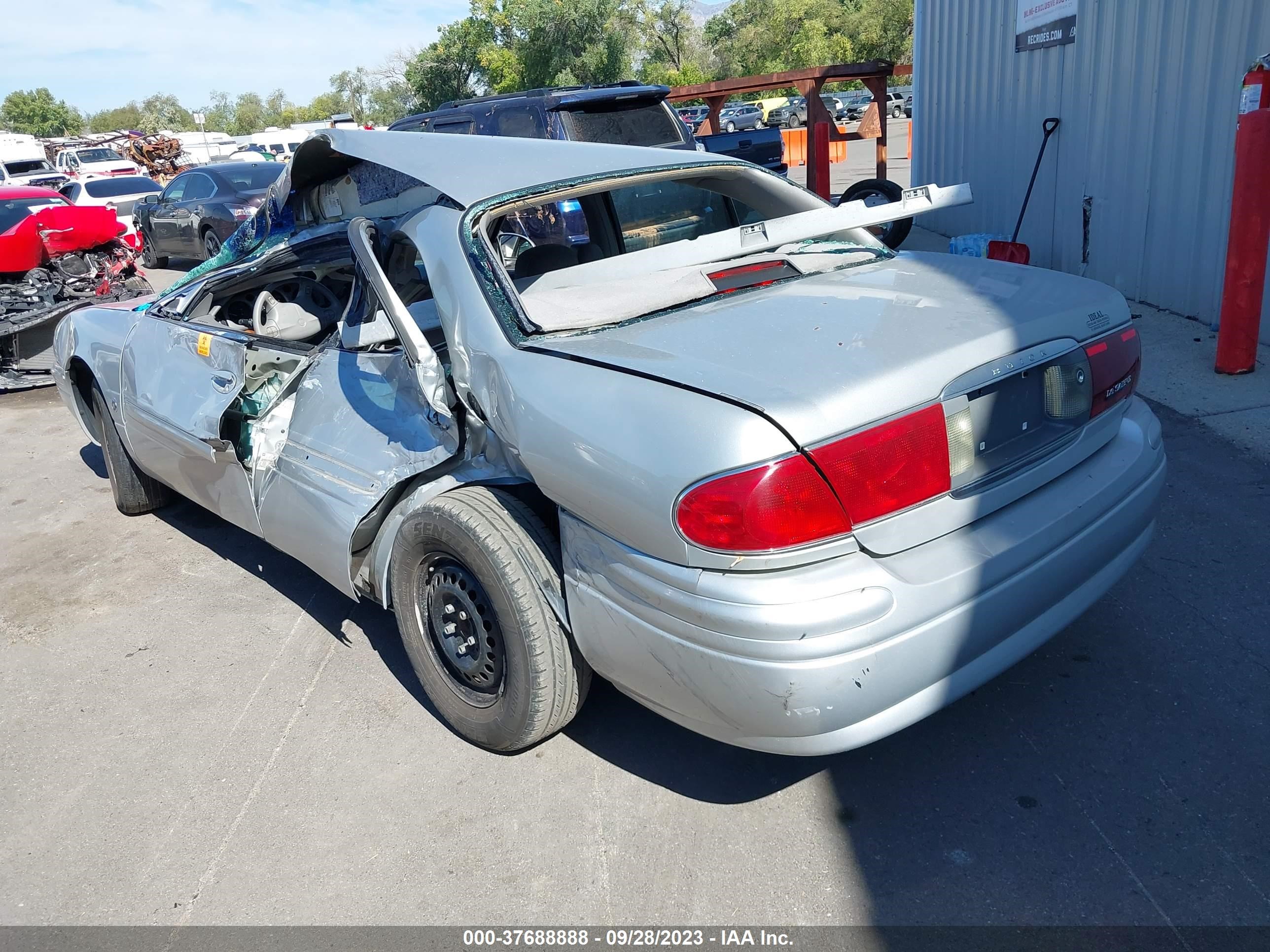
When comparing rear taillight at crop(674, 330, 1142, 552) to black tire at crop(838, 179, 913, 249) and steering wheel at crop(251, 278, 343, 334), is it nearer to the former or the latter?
steering wheel at crop(251, 278, 343, 334)

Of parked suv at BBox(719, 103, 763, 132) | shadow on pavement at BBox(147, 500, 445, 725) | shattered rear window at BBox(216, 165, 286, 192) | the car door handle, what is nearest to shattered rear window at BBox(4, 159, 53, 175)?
shattered rear window at BBox(216, 165, 286, 192)

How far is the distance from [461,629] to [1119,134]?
22.0 ft

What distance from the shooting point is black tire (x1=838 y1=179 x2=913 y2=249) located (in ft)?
26.3

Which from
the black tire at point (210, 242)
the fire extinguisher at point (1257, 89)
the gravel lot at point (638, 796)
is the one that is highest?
the fire extinguisher at point (1257, 89)

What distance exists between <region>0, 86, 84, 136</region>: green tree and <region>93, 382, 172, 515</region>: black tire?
100312mm

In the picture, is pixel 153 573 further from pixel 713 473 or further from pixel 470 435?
pixel 713 473

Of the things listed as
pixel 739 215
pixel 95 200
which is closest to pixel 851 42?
pixel 95 200

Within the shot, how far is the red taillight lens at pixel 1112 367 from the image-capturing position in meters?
2.69

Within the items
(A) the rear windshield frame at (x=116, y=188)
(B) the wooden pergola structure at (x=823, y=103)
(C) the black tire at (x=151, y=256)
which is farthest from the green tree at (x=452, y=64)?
(B) the wooden pergola structure at (x=823, y=103)

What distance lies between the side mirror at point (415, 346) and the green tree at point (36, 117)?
103005 millimetres

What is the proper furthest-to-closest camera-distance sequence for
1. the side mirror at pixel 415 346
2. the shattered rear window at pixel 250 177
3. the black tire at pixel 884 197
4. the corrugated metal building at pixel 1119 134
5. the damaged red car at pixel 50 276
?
the shattered rear window at pixel 250 177, the damaged red car at pixel 50 276, the black tire at pixel 884 197, the corrugated metal building at pixel 1119 134, the side mirror at pixel 415 346

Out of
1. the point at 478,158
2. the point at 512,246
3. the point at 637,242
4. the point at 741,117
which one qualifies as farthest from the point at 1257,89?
the point at 741,117

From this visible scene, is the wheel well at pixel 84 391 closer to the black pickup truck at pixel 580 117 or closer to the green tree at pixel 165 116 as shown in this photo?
the black pickup truck at pixel 580 117

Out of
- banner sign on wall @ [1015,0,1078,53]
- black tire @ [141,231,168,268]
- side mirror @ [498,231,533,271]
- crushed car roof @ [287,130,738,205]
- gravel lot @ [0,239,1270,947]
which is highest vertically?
banner sign on wall @ [1015,0,1078,53]
